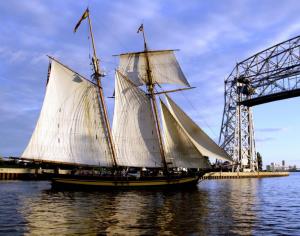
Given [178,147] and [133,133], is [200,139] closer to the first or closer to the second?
[178,147]

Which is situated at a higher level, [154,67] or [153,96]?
[154,67]

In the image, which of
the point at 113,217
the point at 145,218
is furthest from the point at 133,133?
the point at 145,218

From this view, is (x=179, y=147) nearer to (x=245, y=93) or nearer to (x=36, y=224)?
(x=36, y=224)

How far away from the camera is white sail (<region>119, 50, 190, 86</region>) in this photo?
62.2 metres

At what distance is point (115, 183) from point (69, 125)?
9.49m

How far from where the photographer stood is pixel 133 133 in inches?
2240

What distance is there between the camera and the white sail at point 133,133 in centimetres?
5659

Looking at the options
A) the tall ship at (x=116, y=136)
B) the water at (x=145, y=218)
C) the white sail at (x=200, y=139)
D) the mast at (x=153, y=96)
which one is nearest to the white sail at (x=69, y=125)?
the tall ship at (x=116, y=136)

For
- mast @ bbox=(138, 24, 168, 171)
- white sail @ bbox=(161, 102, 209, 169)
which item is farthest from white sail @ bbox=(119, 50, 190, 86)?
white sail @ bbox=(161, 102, 209, 169)

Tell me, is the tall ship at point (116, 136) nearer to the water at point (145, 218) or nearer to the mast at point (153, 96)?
the mast at point (153, 96)

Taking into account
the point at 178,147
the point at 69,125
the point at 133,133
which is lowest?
the point at 178,147

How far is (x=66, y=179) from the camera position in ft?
178

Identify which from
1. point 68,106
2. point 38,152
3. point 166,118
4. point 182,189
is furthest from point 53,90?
point 182,189

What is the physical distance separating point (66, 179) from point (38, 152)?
19.6ft
